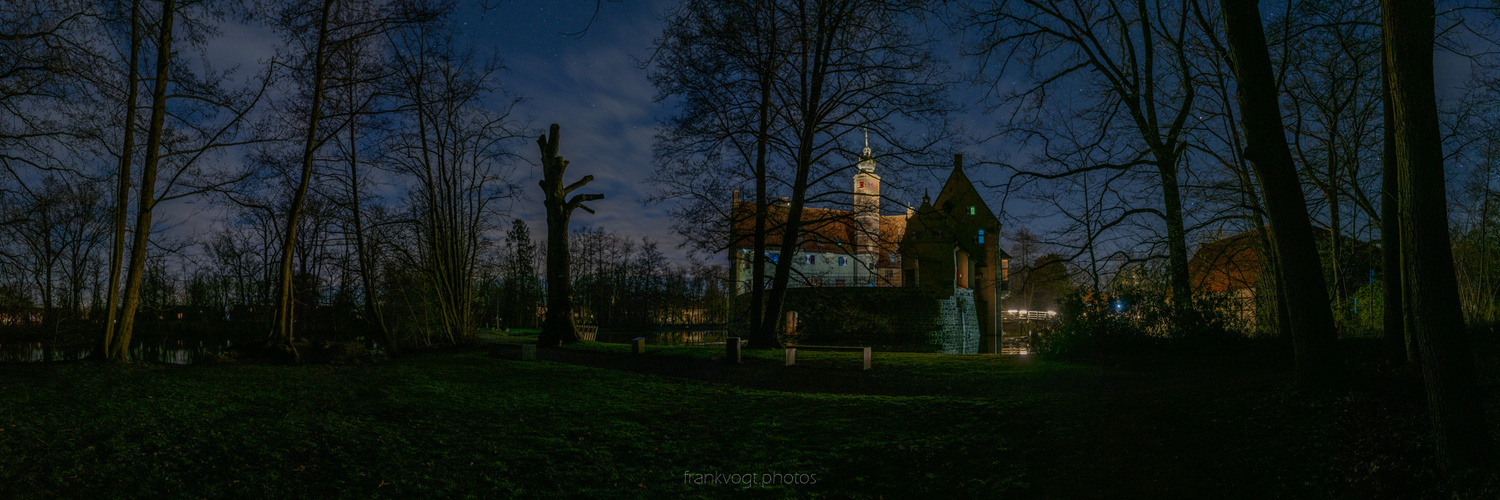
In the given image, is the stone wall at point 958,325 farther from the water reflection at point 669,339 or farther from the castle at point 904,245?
the water reflection at point 669,339

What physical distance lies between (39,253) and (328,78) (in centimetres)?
557

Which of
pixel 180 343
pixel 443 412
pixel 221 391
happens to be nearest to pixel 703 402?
pixel 443 412

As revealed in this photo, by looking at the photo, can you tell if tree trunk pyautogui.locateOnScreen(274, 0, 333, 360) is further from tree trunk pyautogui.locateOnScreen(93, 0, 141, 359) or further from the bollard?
the bollard

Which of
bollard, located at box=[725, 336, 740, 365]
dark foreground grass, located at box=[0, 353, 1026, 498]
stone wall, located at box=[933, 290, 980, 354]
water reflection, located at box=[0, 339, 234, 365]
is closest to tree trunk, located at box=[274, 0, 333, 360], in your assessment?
water reflection, located at box=[0, 339, 234, 365]

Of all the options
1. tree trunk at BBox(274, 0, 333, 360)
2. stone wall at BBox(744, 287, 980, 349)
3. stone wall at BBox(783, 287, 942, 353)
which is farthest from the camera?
stone wall at BBox(783, 287, 942, 353)

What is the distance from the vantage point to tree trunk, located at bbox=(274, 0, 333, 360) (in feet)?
44.8

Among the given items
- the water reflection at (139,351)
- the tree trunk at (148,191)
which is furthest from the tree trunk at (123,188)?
the water reflection at (139,351)

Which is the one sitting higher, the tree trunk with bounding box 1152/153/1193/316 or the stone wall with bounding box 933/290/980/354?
the tree trunk with bounding box 1152/153/1193/316

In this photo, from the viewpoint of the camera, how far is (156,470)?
531 centimetres

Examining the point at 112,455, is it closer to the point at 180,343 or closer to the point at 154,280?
the point at 180,343

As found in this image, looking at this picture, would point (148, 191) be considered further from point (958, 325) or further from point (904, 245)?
point (958, 325)

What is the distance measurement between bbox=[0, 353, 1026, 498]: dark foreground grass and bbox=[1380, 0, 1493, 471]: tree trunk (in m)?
2.65

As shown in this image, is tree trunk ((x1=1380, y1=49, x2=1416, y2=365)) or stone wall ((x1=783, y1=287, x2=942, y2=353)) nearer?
tree trunk ((x1=1380, y1=49, x2=1416, y2=365))

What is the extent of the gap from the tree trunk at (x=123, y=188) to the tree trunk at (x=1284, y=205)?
1460 cm
